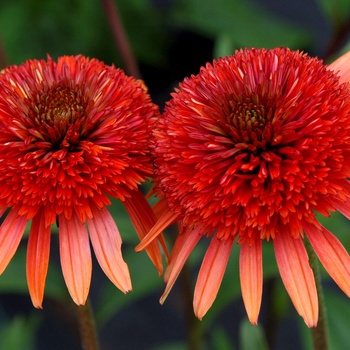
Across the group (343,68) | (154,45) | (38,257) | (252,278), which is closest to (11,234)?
(38,257)

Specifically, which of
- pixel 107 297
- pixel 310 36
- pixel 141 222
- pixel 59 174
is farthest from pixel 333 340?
pixel 310 36

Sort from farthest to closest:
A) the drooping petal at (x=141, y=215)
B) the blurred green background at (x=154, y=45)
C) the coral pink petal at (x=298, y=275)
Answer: the blurred green background at (x=154, y=45) → the drooping petal at (x=141, y=215) → the coral pink petal at (x=298, y=275)

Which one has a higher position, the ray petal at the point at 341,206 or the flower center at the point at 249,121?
the flower center at the point at 249,121

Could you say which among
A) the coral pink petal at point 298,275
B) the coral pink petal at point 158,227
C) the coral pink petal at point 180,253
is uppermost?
the coral pink petal at point 158,227

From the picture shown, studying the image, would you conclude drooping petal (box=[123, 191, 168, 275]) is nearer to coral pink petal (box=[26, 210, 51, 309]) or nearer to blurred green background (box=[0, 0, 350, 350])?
coral pink petal (box=[26, 210, 51, 309])

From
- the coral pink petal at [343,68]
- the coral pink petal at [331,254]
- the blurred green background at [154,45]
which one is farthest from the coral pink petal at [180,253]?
the blurred green background at [154,45]

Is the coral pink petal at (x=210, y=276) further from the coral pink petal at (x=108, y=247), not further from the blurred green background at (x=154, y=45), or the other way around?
the blurred green background at (x=154, y=45)

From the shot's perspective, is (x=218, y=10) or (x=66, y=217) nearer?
(x=66, y=217)

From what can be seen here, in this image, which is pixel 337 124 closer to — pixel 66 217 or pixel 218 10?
pixel 66 217

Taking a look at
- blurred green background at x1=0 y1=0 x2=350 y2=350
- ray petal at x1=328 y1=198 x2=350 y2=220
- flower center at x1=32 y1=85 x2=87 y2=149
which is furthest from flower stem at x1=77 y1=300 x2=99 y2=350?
blurred green background at x1=0 y1=0 x2=350 y2=350
